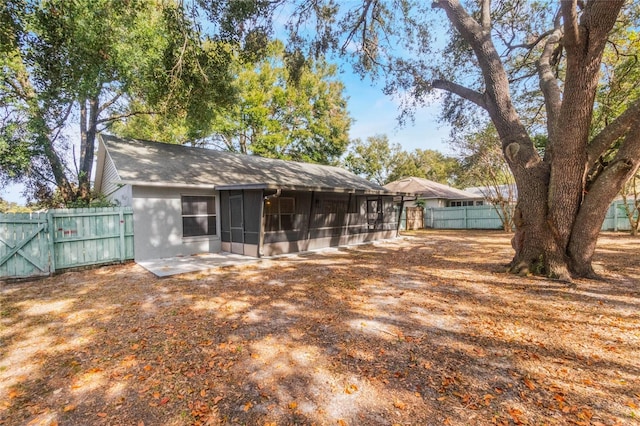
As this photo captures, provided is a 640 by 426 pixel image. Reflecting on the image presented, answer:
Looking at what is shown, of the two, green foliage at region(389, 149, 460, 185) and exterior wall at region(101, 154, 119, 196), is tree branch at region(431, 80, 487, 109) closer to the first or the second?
exterior wall at region(101, 154, 119, 196)

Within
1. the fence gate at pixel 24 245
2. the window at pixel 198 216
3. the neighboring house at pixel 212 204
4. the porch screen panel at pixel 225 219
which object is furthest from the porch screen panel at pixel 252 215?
the fence gate at pixel 24 245

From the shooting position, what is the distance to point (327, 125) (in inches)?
923

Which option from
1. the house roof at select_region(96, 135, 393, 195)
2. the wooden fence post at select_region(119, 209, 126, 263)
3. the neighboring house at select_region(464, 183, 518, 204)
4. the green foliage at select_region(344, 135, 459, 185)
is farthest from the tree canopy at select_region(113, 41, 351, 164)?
the neighboring house at select_region(464, 183, 518, 204)

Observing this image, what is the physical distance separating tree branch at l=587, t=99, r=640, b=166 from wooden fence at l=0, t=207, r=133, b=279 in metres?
11.7

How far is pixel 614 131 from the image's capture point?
217 inches

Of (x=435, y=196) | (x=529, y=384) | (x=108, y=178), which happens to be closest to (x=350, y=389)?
(x=529, y=384)

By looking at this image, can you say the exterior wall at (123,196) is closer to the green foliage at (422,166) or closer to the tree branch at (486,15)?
the tree branch at (486,15)

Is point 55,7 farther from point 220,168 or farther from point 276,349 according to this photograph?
point 276,349

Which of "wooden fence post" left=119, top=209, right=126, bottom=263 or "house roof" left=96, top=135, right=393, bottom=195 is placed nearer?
"wooden fence post" left=119, top=209, right=126, bottom=263

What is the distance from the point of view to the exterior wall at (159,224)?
28.8 ft

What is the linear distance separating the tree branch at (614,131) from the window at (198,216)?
10568 mm

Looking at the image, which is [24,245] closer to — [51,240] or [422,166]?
[51,240]

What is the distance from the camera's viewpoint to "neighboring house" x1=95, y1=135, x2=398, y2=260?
352 inches

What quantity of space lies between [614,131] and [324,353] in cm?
688
